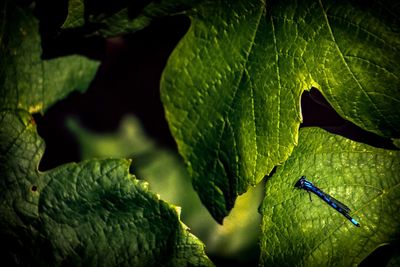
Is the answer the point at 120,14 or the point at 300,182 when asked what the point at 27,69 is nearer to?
the point at 120,14

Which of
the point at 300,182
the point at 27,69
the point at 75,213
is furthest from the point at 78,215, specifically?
the point at 300,182

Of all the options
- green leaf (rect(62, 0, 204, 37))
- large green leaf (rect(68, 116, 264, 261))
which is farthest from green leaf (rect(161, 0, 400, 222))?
large green leaf (rect(68, 116, 264, 261))

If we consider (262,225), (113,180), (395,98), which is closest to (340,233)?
(262,225)

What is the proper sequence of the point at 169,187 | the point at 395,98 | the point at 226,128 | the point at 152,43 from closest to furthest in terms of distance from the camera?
the point at 395,98
the point at 226,128
the point at 152,43
the point at 169,187

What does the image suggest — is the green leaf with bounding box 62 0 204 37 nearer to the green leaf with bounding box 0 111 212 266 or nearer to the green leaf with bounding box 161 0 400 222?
the green leaf with bounding box 161 0 400 222

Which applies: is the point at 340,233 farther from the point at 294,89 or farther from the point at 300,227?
the point at 294,89

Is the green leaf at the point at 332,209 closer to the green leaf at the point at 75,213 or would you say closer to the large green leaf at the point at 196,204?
the green leaf at the point at 75,213
